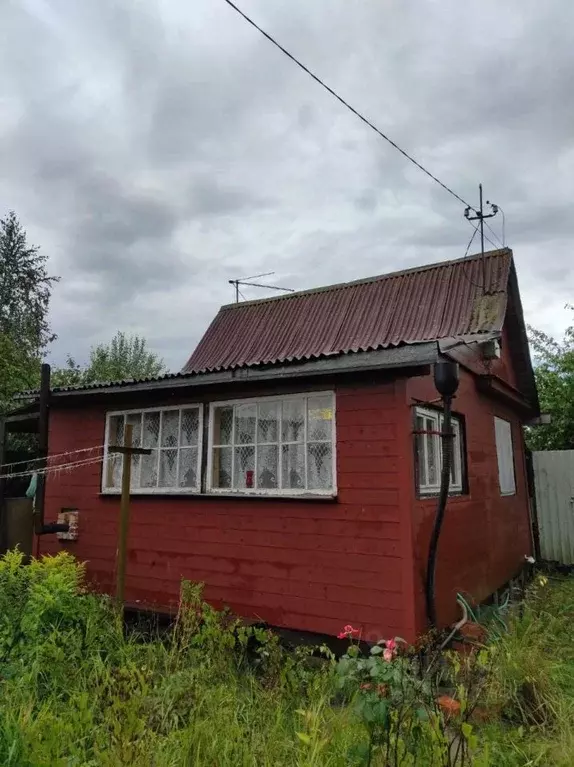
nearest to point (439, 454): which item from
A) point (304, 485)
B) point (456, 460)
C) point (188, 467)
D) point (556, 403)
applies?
point (456, 460)

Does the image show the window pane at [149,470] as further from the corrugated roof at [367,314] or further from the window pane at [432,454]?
the window pane at [432,454]

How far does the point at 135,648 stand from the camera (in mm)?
4250

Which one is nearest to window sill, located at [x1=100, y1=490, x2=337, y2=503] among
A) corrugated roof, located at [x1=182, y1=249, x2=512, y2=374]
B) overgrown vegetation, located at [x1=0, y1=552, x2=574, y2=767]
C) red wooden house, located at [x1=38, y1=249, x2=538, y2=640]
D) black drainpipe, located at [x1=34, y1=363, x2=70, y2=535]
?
red wooden house, located at [x1=38, y1=249, x2=538, y2=640]

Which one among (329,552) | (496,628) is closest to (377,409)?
(329,552)

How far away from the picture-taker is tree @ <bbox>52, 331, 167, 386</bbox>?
20375 millimetres

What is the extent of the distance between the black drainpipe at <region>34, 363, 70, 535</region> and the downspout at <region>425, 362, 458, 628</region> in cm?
443

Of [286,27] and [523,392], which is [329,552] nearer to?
[286,27]

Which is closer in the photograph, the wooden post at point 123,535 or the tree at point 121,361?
the wooden post at point 123,535

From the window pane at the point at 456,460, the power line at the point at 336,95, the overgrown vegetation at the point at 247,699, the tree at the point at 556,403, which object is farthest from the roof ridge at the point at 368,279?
the overgrown vegetation at the point at 247,699

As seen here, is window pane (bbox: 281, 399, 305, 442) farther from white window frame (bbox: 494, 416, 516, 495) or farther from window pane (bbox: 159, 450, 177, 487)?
Result: white window frame (bbox: 494, 416, 516, 495)

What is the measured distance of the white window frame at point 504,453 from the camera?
7819mm

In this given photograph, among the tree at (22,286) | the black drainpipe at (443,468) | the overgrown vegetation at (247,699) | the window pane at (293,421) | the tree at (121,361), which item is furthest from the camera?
the tree at (22,286)

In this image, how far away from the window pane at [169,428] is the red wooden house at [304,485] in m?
0.02

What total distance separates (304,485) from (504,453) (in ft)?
15.4
